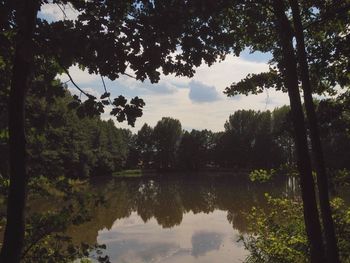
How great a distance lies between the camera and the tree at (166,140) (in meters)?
90.3

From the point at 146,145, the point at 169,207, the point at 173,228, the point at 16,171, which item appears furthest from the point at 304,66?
the point at 146,145

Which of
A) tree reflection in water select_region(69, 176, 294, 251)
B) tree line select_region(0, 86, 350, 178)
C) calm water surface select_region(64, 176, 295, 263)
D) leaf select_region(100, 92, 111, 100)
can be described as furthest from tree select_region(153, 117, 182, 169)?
leaf select_region(100, 92, 111, 100)

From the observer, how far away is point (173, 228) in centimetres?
2439

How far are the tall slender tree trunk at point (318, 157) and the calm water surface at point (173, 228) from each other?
5.70 m

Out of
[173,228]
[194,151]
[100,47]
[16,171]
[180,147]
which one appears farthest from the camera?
[180,147]

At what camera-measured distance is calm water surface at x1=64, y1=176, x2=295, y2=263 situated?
707 inches

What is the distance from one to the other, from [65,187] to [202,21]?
2.13 m

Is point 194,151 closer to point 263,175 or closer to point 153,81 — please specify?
point 263,175

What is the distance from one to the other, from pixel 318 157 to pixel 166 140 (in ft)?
283

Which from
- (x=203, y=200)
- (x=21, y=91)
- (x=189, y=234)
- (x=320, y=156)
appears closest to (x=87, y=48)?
(x=21, y=91)

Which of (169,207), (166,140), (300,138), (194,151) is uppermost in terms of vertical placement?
(166,140)

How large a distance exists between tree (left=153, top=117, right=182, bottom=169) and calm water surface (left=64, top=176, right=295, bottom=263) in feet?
167

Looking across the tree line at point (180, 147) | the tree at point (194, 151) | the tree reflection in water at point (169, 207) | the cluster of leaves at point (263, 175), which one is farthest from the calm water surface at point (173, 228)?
the tree at point (194, 151)

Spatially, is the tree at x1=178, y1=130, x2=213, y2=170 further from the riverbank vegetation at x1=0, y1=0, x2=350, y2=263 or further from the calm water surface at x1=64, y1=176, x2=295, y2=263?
the riverbank vegetation at x1=0, y1=0, x2=350, y2=263
